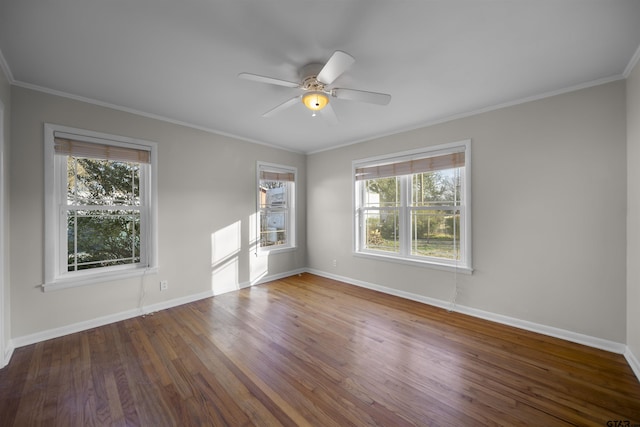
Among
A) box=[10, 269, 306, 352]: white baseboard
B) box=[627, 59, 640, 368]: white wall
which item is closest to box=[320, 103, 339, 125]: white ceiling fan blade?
box=[627, 59, 640, 368]: white wall

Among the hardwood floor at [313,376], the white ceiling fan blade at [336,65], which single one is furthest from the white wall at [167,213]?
the white ceiling fan blade at [336,65]

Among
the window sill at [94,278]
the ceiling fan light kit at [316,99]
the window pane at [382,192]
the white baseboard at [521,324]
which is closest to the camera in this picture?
the ceiling fan light kit at [316,99]

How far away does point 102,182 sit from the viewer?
3.02m

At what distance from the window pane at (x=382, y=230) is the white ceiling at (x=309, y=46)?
5.92ft

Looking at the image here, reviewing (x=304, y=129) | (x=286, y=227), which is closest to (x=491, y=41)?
(x=304, y=129)

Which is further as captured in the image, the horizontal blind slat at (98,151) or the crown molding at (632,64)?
the horizontal blind slat at (98,151)

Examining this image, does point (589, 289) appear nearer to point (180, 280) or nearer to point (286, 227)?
point (286, 227)

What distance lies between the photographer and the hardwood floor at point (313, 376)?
1657 millimetres

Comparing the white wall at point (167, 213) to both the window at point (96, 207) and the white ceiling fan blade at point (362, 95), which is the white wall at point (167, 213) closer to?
the window at point (96, 207)

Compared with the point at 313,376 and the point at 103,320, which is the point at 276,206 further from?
the point at 313,376

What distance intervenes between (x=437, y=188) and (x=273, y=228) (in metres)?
2.94

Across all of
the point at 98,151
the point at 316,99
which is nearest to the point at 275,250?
the point at 98,151

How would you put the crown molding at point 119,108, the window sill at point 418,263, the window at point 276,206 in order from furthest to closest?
the window at point 276,206
the window sill at point 418,263
the crown molding at point 119,108

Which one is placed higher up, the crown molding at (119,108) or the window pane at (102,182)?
the crown molding at (119,108)
